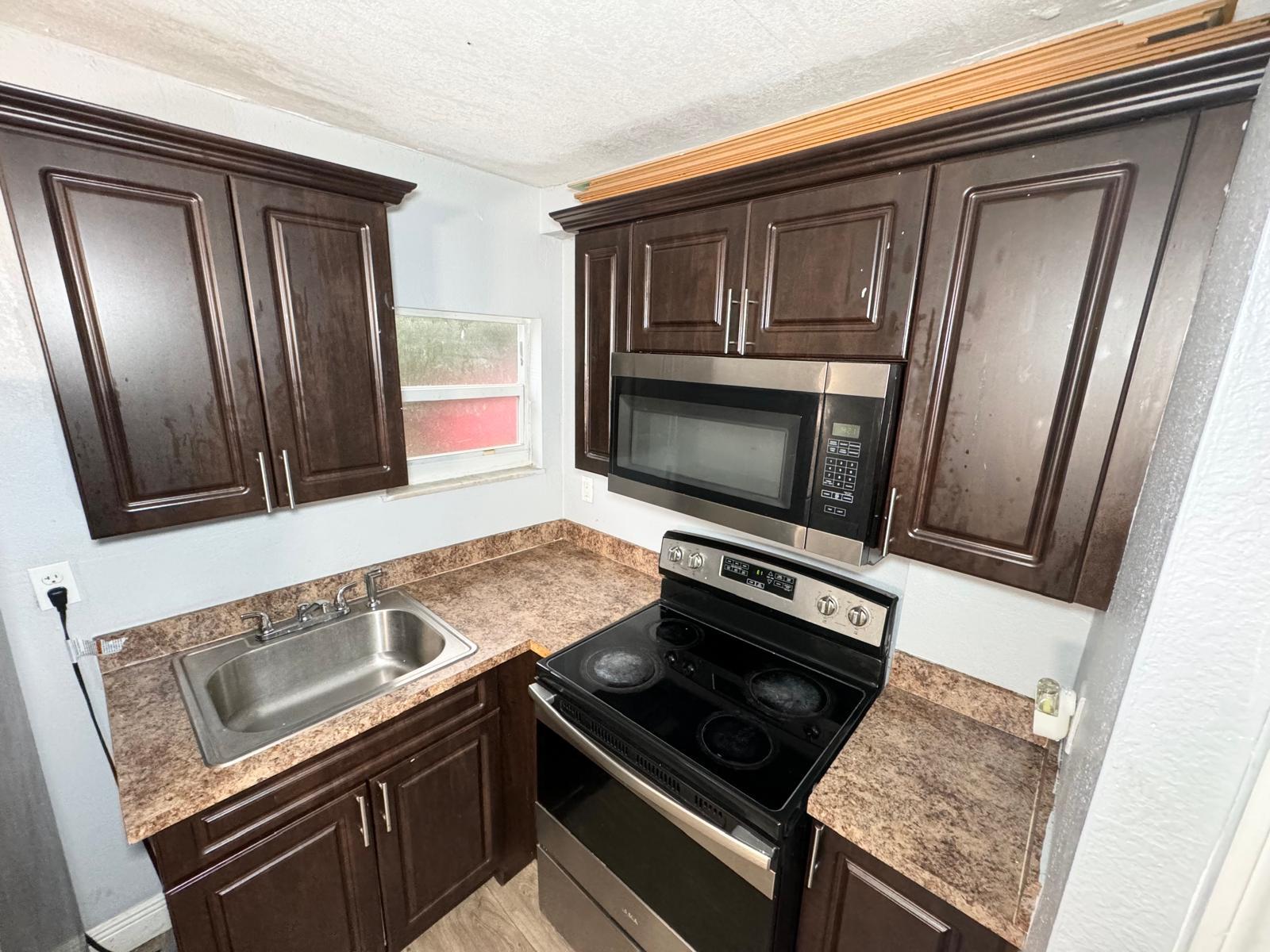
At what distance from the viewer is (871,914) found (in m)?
0.98

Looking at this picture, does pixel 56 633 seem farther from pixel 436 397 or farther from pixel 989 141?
pixel 989 141

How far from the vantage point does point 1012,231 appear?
2.93 feet

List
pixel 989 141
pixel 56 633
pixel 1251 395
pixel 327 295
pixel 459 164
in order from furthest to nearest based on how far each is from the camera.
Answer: pixel 459 164, pixel 327 295, pixel 56 633, pixel 989 141, pixel 1251 395

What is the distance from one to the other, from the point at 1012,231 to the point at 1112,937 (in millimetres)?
982

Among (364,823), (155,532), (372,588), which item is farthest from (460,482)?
(364,823)

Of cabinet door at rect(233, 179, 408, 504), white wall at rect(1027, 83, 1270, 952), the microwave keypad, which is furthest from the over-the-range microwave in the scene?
cabinet door at rect(233, 179, 408, 504)

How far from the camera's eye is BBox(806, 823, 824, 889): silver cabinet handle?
1007 mm

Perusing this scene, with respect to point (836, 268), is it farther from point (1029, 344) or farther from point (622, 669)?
point (622, 669)

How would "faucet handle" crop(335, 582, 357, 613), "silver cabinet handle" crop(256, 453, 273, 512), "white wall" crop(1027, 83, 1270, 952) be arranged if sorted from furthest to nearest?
1. "faucet handle" crop(335, 582, 357, 613)
2. "silver cabinet handle" crop(256, 453, 273, 512)
3. "white wall" crop(1027, 83, 1270, 952)

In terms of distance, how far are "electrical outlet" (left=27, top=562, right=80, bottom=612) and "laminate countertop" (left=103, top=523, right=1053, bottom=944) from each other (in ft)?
0.58

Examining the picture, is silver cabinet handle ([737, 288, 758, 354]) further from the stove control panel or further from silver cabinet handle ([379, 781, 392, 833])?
silver cabinet handle ([379, 781, 392, 833])

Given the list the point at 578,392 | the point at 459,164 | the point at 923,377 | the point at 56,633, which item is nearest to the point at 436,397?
the point at 578,392

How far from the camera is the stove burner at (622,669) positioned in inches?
53.4

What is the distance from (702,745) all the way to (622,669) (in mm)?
331
